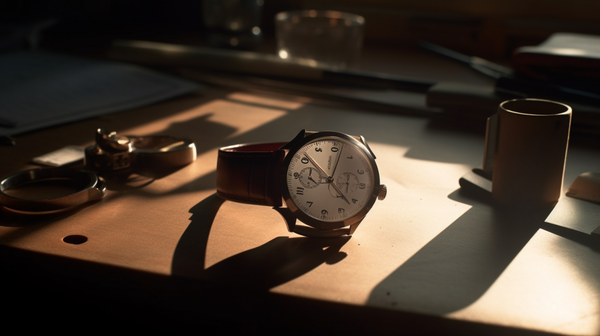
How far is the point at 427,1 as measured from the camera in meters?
1.79

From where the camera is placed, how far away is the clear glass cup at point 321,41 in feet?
4.32

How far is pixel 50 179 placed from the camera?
719mm

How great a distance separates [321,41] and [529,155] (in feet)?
2.56

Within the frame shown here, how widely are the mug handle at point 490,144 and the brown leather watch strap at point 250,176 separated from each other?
283 millimetres

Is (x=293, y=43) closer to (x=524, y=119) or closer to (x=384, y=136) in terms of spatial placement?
(x=384, y=136)

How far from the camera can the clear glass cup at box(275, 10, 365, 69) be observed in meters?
1.32

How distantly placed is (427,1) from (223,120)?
1.06 m

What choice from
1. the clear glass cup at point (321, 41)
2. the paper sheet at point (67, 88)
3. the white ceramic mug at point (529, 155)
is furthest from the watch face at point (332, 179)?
the clear glass cup at point (321, 41)

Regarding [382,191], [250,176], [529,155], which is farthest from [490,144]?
[250,176]

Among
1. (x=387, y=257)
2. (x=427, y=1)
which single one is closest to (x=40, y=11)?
(x=427, y=1)

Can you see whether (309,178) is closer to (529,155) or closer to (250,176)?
(250,176)

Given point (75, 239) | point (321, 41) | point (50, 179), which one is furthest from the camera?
point (321, 41)

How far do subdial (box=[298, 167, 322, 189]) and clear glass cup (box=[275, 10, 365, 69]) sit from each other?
788mm

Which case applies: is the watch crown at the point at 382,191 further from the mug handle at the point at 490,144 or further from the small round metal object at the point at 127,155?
the small round metal object at the point at 127,155
